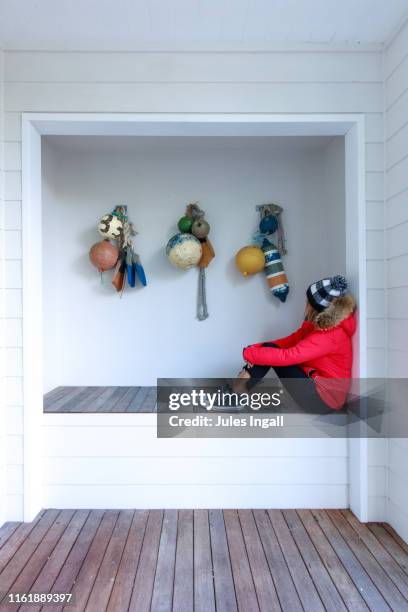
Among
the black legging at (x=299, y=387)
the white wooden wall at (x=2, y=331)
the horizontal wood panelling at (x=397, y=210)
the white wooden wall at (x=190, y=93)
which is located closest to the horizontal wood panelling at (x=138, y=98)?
the white wooden wall at (x=190, y=93)

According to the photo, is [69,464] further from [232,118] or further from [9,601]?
[232,118]

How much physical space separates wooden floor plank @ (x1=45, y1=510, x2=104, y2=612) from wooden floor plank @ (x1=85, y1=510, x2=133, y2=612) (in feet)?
0.33

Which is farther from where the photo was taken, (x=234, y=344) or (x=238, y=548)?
(x=234, y=344)

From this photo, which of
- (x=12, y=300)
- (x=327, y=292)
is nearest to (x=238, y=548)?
(x=327, y=292)

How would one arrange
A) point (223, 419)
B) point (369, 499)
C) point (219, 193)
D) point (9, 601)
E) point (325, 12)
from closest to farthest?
point (9, 601), point (325, 12), point (369, 499), point (223, 419), point (219, 193)

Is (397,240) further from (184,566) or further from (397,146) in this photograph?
(184,566)

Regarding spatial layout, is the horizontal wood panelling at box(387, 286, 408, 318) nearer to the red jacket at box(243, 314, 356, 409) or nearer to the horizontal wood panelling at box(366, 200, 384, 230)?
the red jacket at box(243, 314, 356, 409)

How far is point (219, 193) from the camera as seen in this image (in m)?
3.18

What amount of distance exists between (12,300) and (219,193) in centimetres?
180

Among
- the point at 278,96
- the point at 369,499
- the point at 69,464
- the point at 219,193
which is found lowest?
the point at 369,499

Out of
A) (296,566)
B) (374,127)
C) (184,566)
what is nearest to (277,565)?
(296,566)

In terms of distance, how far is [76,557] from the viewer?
6.24 feet

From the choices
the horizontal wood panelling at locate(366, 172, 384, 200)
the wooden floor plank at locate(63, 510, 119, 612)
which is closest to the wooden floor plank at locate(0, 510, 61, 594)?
the wooden floor plank at locate(63, 510, 119, 612)

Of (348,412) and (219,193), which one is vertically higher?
(219,193)
